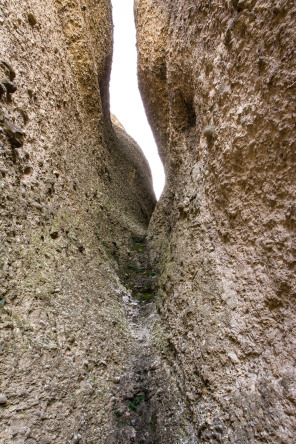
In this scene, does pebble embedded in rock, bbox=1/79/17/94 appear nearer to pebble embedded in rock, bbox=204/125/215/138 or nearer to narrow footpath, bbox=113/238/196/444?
pebble embedded in rock, bbox=204/125/215/138

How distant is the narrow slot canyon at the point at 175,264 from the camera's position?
10.1ft

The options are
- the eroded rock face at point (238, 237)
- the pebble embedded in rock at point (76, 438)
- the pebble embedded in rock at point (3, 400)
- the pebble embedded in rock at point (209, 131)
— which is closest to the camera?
the pebble embedded in rock at point (3, 400)

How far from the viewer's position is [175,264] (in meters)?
5.52

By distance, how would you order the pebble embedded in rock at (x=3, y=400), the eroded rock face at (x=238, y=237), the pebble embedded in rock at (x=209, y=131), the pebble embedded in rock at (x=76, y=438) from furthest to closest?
the pebble embedded in rock at (x=209, y=131) → the pebble embedded in rock at (x=76, y=438) → the eroded rock face at (x=238, y=237) → the pebble embedded in rock at (x=3, y=400)

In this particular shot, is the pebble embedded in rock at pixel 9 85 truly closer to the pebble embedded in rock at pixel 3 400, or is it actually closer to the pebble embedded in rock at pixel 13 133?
the pebble embedded in rock at pixel 13 133

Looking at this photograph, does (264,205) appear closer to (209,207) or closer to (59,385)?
(209,207)

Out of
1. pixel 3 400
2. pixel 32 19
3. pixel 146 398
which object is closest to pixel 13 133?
pixel 32 19

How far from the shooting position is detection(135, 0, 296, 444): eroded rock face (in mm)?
2973

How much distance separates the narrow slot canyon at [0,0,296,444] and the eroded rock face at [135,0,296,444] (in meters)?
0.02

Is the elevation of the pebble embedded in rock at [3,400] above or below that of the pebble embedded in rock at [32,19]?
below

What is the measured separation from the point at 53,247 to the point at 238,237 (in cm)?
297

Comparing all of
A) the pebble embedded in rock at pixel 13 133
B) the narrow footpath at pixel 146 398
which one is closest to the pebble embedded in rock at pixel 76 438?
the narrow footpath at pixel 146 398

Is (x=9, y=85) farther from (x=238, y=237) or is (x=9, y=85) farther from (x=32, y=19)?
(x=238, y=237)

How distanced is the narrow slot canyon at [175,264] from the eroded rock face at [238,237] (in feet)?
0.07
